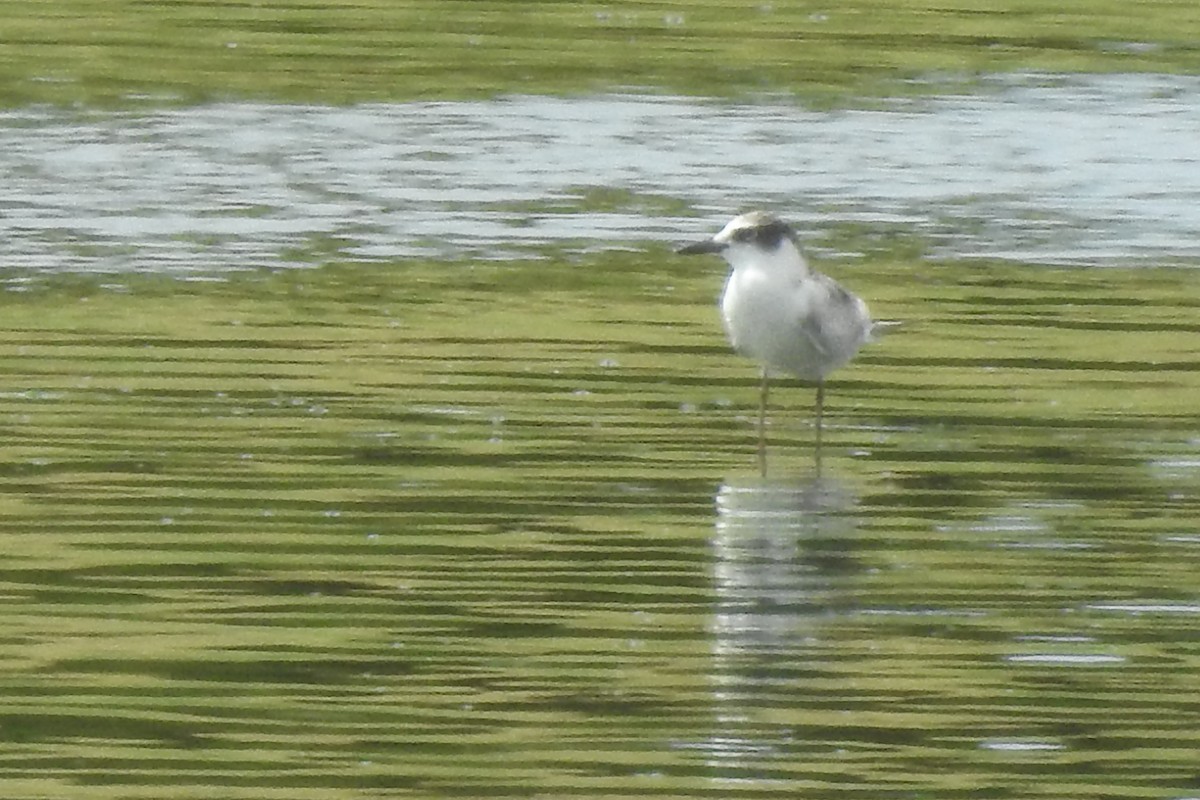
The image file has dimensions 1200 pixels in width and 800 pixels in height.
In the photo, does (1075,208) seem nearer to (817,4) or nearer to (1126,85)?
(1126,85)

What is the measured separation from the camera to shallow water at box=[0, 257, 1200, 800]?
8.32 metres

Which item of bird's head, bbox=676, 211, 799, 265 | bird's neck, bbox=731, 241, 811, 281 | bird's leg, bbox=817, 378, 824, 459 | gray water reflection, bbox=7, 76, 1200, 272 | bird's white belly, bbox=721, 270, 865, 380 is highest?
bird's head, bbox=676, 211, 799, 265

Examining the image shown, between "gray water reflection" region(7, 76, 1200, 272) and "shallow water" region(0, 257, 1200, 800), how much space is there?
1.97 metres

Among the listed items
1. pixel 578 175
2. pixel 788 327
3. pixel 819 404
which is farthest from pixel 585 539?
pixel 578 175

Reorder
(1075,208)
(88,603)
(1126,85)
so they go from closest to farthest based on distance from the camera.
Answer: (88,603)
(1075,208)
(1126,85)

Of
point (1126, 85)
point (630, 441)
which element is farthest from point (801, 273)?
point (1126, 85)

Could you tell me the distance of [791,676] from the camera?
898 cm

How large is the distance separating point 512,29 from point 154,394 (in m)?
14.1

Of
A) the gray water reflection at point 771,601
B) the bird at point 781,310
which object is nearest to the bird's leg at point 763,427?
the bird at point 781,310

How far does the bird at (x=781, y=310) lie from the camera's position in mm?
13023

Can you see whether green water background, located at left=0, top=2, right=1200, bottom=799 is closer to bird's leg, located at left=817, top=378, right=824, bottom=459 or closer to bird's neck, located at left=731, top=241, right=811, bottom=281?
bird's leg, located at left=817, top=378, right=824, bottom=459

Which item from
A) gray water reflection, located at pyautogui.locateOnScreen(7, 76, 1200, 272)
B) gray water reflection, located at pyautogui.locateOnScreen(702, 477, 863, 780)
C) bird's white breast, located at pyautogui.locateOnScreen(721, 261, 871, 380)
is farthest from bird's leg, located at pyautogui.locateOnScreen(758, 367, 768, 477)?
gray water reflection, located at pyautogui.locateOnScreen(7, 76, 1200, 272)

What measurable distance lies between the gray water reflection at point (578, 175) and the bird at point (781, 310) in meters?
3.64

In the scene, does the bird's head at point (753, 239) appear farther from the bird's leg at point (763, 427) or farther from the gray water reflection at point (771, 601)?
the gray water reflection at point (771, 601)
